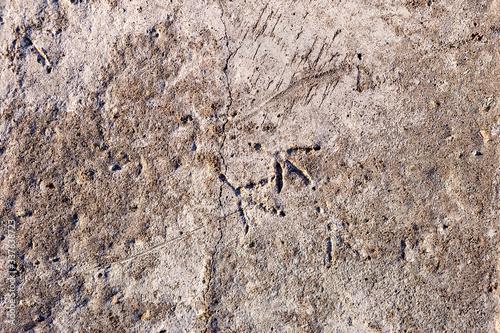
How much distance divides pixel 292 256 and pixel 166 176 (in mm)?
1197

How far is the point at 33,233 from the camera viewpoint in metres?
2.56

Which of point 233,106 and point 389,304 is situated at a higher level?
point 233,106

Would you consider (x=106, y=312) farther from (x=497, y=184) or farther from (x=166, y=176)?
(x=497, y=184)

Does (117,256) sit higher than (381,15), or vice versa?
(381,15)

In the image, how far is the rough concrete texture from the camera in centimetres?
254

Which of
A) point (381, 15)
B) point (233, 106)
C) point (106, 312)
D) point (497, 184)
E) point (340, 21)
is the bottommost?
point (106, 312)

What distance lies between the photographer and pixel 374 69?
2.58 meters

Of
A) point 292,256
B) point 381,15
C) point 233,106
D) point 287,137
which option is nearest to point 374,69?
point 381,15

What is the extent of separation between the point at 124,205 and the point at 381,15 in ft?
8.44

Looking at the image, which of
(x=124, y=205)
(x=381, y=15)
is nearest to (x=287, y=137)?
(x=381, y=15)

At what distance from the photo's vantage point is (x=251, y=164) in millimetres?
2592

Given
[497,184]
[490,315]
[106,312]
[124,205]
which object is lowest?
[106,312]

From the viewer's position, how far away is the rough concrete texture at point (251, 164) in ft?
8.34

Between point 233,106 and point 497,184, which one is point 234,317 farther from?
point 497,184
